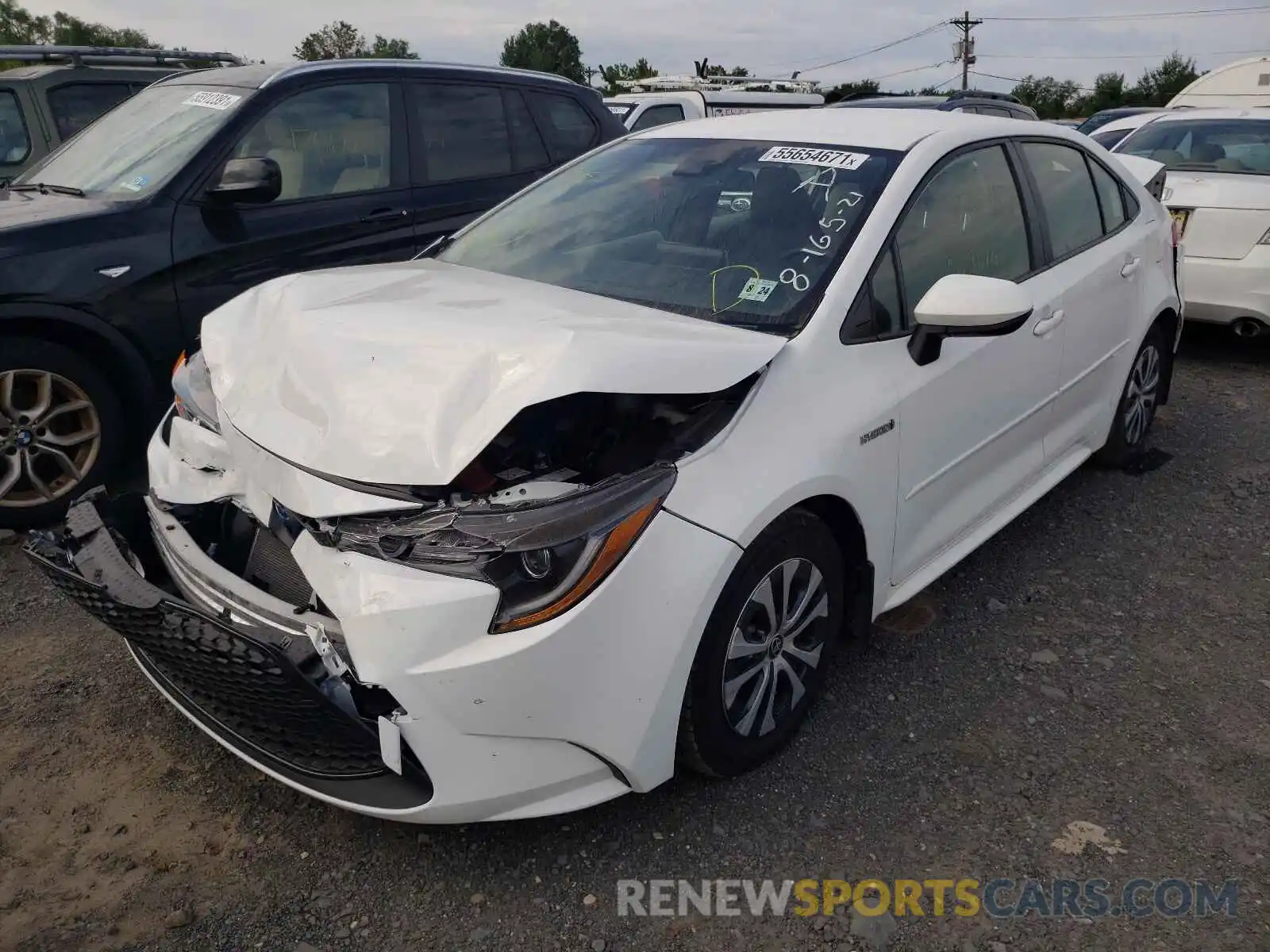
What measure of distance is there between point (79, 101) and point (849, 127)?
6198 millimetres

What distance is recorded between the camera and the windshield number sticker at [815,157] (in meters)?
3.06

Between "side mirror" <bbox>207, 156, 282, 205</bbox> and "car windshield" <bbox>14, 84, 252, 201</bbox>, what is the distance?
252mm

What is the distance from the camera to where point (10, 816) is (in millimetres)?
2518

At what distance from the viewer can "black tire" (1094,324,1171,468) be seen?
4398 mm

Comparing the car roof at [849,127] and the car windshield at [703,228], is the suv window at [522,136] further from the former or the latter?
the car windshield at [703,228]

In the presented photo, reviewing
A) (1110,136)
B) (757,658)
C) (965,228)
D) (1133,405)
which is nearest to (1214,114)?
(1110,136)

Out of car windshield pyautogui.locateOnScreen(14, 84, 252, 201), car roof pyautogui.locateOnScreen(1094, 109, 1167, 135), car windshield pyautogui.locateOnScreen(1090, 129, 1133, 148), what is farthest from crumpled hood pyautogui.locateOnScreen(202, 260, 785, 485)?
car windshield pyautogui.locateOnScreen(1090, 129, 1133, 148)

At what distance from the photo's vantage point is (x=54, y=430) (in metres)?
4.03

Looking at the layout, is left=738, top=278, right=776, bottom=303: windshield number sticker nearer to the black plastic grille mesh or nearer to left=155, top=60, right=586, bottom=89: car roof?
the black plastic grille mesh

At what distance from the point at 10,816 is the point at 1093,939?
2.62 meters

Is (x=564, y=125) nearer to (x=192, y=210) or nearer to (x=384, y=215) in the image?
(x=384, y=215)

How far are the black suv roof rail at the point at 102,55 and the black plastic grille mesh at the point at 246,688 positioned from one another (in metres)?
6.03

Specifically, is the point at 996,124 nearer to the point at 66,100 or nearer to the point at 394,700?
the point at 394,700

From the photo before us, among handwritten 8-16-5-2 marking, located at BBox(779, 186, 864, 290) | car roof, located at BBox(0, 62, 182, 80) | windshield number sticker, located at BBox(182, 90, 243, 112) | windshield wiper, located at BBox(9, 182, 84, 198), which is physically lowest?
handwritten 8-16-5-2 marking, located at BBox(779, 186, 864, 290)
